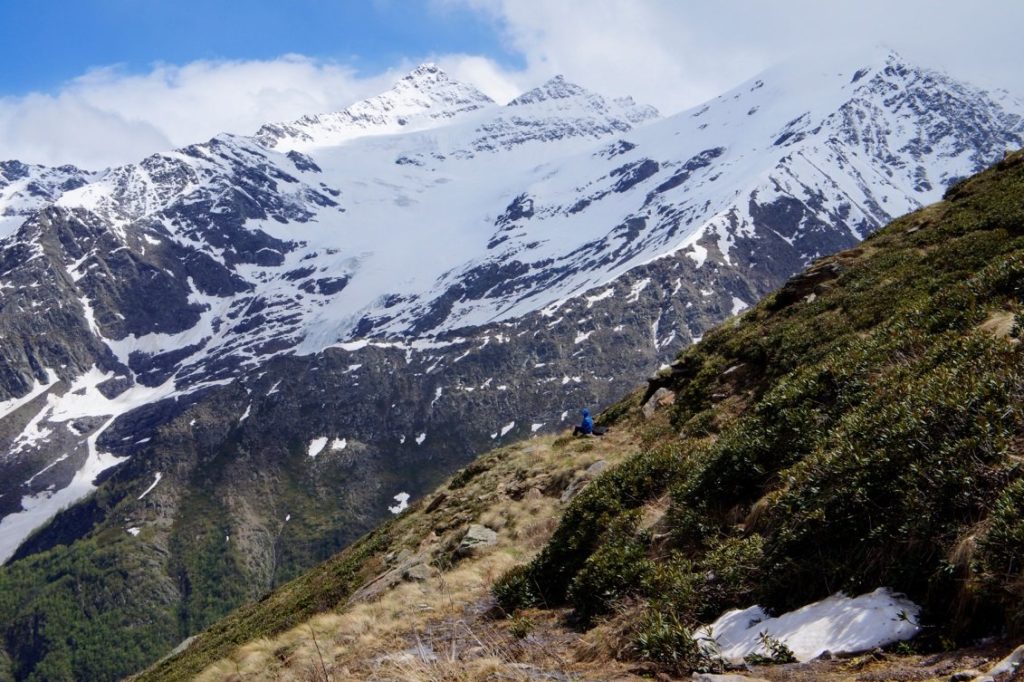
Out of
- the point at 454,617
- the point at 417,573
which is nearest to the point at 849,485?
the point at 454,617

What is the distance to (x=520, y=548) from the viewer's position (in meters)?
18.0

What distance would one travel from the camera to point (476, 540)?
1945cm

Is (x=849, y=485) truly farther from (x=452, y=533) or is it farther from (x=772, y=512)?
(x=452, y=533)

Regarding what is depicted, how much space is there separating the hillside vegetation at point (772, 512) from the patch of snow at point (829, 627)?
0.67 ft

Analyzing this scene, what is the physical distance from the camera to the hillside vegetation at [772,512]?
7.66 meters

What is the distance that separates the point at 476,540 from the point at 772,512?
10995mm

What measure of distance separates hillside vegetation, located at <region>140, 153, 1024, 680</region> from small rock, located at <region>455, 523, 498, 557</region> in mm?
240

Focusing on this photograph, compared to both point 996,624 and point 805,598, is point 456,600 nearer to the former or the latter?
point 805,598

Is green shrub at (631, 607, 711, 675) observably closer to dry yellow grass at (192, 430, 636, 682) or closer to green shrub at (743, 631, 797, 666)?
green shrub at (743, 631, 797, 666)

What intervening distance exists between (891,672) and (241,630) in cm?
2789

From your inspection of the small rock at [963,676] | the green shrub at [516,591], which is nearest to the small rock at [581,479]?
the green shrub at [516,591]

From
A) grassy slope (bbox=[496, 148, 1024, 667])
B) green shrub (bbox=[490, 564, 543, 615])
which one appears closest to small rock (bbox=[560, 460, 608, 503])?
grassy slope (bbox=[496, 148, 1024, 667])

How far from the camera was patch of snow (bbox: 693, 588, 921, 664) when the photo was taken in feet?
23.5

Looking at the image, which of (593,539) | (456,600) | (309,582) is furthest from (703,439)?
(309,582)
